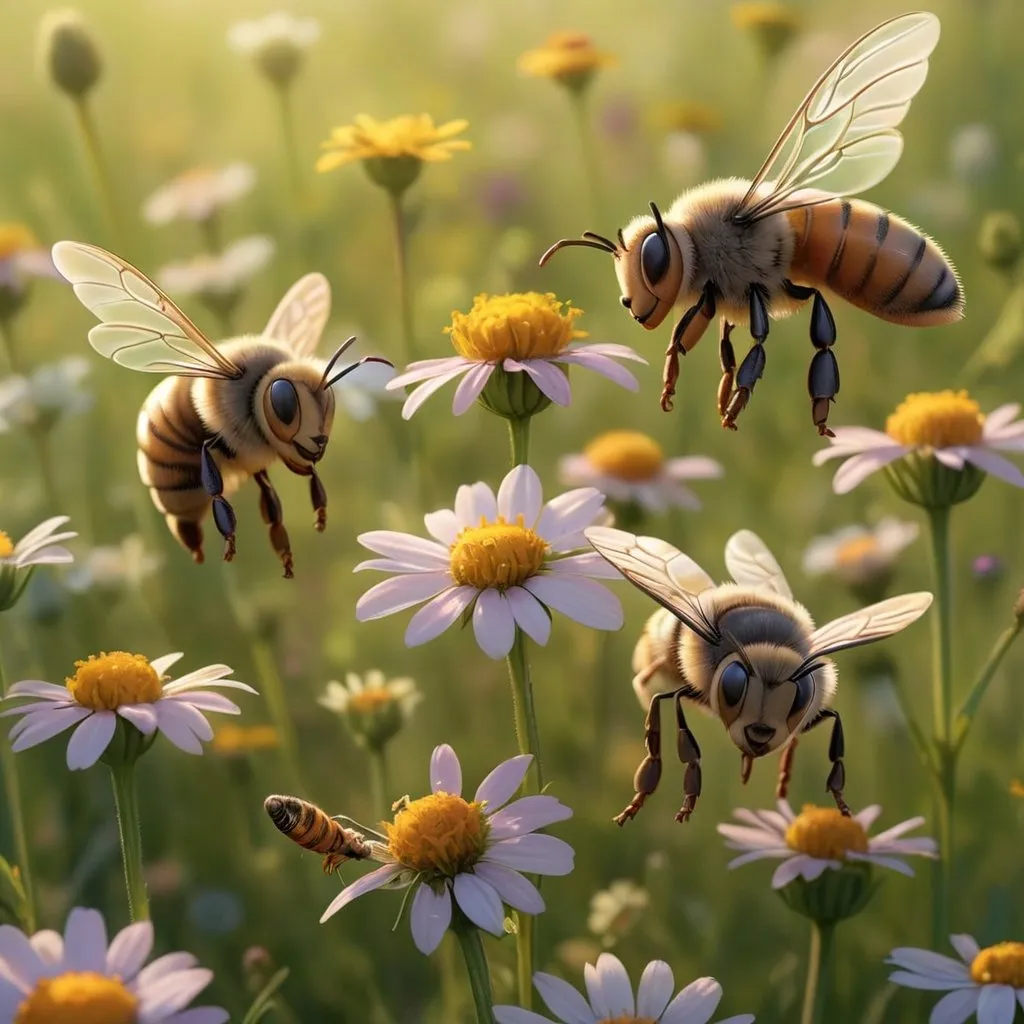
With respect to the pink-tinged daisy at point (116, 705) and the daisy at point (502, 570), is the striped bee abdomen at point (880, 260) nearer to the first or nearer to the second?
the daisy at point (502, 570)

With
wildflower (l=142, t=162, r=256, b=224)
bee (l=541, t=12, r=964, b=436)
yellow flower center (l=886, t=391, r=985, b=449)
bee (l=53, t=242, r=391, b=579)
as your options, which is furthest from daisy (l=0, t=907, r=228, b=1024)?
wildflower (l=142, t=162, r=256, b=224)

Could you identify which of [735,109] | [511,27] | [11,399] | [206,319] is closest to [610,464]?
[11,399]

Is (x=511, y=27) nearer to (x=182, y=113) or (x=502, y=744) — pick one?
(x=182, y=113)

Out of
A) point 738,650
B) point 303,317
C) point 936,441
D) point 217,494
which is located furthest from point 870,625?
point 303,317

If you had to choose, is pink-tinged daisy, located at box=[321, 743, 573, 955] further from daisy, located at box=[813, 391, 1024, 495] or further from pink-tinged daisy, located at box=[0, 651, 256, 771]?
daisy, located at box=[813, 391, 1024, 495]

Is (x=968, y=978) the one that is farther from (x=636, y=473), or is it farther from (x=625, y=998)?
(x=636, y=473)
